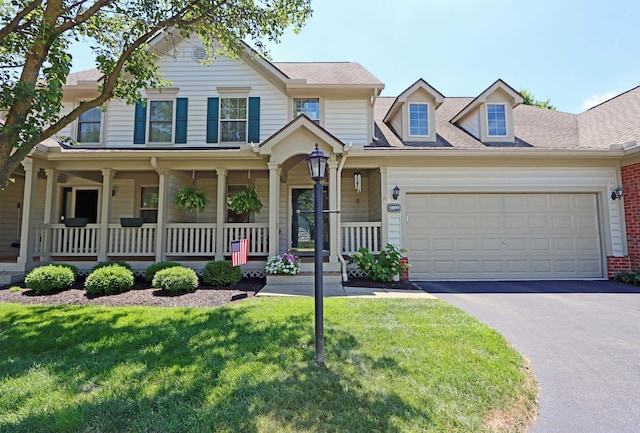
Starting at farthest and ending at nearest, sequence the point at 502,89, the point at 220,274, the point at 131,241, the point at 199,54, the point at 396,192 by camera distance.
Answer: the point at 199,54 → the point at 502,89 → the point at 131,241 → the point at 396,192 → the point at 220,274

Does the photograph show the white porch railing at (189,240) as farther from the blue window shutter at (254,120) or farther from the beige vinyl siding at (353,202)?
the beige vinyl siding at (353,202)

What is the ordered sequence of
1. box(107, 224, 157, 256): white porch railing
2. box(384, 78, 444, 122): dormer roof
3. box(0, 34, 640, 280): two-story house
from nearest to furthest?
box(0, 34, 640, 280): two-story house < box(107, 224, 157, 256): white porch railing < box(384, 78, 444, 122): dormer roof

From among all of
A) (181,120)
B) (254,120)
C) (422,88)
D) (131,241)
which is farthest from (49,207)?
(422,88)

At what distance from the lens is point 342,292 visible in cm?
640

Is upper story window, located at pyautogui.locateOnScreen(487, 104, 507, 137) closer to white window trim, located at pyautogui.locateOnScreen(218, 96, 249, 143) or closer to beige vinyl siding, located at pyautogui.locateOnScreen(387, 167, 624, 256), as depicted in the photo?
beige vinyl siding, located at pyautogui.locateOnScreen(387, 167, 624, 256)

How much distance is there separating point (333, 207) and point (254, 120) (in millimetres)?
4013

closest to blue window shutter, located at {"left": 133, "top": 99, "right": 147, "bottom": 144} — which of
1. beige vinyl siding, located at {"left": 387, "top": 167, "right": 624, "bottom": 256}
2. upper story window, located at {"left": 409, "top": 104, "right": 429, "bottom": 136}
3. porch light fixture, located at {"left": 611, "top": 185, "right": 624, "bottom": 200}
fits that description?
beige vinyl siding, located at {"left": 387, "top": 167, "right": 624, "bottom": 256}

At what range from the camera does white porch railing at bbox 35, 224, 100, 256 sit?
8.20 m

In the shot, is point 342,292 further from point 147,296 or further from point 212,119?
point 212,119

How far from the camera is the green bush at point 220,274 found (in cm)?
721

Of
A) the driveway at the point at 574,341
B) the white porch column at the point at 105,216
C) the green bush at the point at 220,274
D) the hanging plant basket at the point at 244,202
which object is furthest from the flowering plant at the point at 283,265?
the white porch column at the point at 105,216

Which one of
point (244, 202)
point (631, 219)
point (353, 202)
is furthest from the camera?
point (353, 202)

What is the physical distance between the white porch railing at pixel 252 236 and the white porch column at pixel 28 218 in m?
4.78

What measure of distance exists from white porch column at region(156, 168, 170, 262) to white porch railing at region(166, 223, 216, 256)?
0.44 feet
